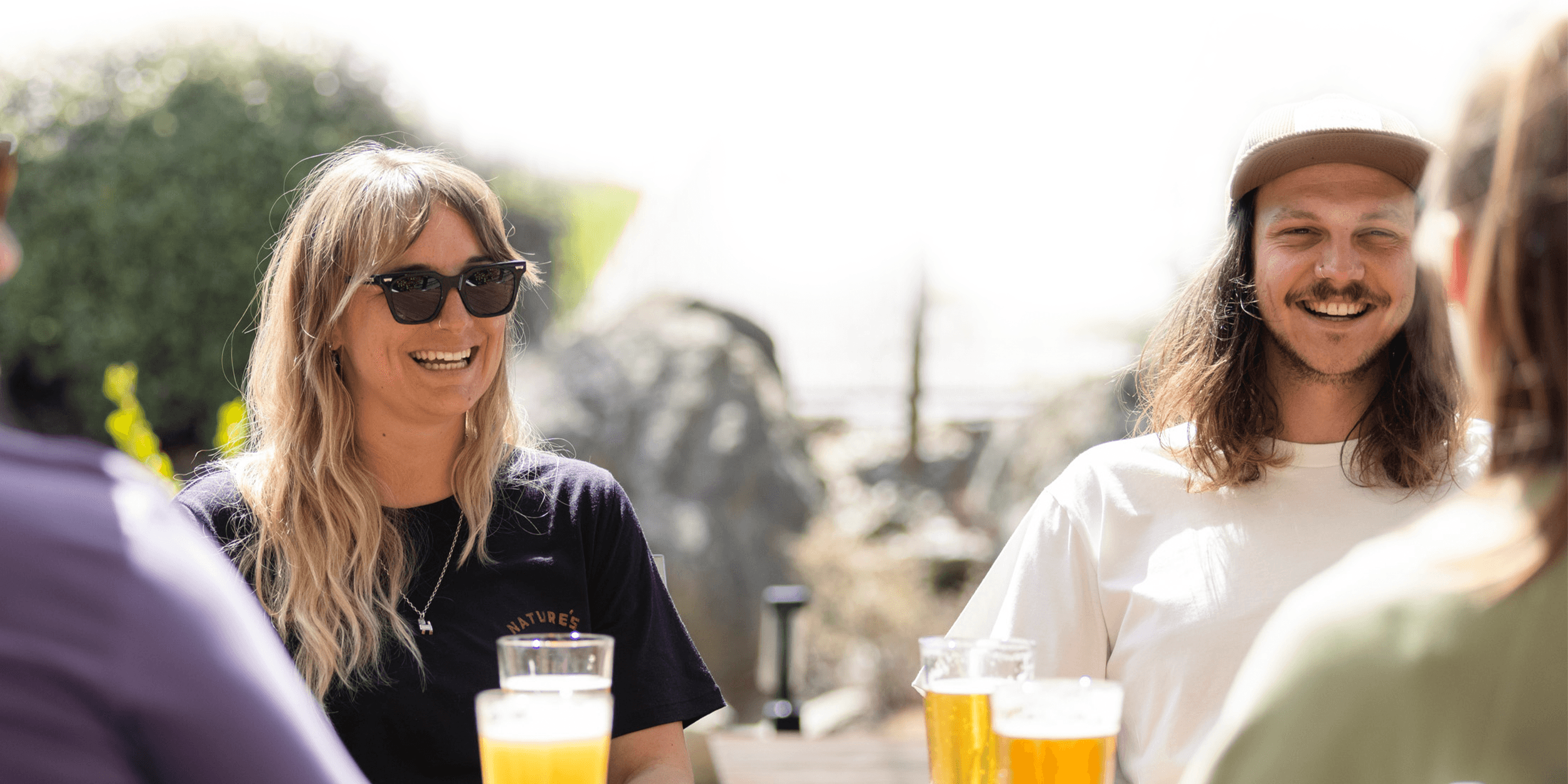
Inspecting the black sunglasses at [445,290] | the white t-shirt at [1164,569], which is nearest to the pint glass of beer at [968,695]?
the white t-shirt at [1164,569]

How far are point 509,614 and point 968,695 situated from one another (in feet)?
3.07

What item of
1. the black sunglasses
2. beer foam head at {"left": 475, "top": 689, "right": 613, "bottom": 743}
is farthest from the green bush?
beer foam head at {"left": 475, "top": 689, "right": 613, "bottom": 743}

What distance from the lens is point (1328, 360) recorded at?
2.19m

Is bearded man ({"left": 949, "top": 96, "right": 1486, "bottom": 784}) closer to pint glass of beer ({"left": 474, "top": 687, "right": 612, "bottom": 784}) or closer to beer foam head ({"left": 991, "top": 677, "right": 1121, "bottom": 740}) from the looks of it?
beer foam head ({"left": 991, "top": 677, "right": 1121, "bottom": 740})

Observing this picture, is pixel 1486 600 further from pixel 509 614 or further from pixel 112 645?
pixel 509 614

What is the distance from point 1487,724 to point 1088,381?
7.50m

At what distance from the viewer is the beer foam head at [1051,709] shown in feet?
4.09

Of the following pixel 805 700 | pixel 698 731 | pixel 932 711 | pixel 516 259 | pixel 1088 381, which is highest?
pixel 516 259

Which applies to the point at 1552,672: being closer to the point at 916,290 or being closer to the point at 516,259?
the point at 516,259

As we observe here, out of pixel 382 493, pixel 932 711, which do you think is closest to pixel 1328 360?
pixel 932 711

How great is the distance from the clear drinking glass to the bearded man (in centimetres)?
91

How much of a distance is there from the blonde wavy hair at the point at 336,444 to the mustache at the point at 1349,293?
141cm

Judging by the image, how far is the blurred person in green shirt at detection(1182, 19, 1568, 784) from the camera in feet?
2.58

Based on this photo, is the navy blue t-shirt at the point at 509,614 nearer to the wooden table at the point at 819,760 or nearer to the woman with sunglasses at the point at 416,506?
the woman with sunglasses at the point at 416,506
